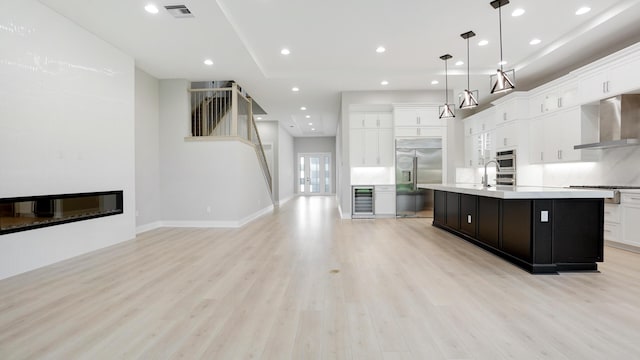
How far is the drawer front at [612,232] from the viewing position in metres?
4.12

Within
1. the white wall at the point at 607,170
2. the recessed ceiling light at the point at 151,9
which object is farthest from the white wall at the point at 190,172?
the white wall at the point at 607,170

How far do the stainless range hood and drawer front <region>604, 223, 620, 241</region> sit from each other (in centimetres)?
118

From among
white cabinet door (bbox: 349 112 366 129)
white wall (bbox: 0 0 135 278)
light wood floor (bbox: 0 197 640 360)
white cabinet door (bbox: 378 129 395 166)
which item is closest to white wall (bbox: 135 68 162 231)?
white wall (bbox: 0 0 135 278)

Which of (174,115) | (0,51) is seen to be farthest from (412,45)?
(0,51)

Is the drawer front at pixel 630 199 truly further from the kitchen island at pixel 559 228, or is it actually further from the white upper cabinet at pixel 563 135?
the kitchen island at pixel 559 228

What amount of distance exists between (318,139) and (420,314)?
13423 millimetres

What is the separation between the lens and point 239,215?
20.7ft

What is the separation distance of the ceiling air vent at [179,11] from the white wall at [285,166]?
24.5ft

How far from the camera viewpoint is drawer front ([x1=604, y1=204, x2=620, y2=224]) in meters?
4.11

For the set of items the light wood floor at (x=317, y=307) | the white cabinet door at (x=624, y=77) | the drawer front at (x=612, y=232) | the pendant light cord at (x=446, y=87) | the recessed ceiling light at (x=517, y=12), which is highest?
the recessed ceiling light at (x=517, y=12)

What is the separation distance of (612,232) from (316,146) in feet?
39.8

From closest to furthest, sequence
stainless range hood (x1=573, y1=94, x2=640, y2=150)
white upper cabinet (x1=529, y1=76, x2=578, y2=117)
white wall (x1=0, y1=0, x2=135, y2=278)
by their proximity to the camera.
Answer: white wall (x1=0, y1=0, x2=135, y2=278), stainless range hood (x1=573, y1=94, x2=640, y2=150), white upper cabinet (x1=529, y1=76, x2=578, y2=117)

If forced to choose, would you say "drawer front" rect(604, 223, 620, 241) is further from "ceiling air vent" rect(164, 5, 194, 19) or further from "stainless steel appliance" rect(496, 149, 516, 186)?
"ceiling air vent" rect(164, 5, 194, 19)

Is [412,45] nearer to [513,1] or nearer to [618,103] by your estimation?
[513,1]
